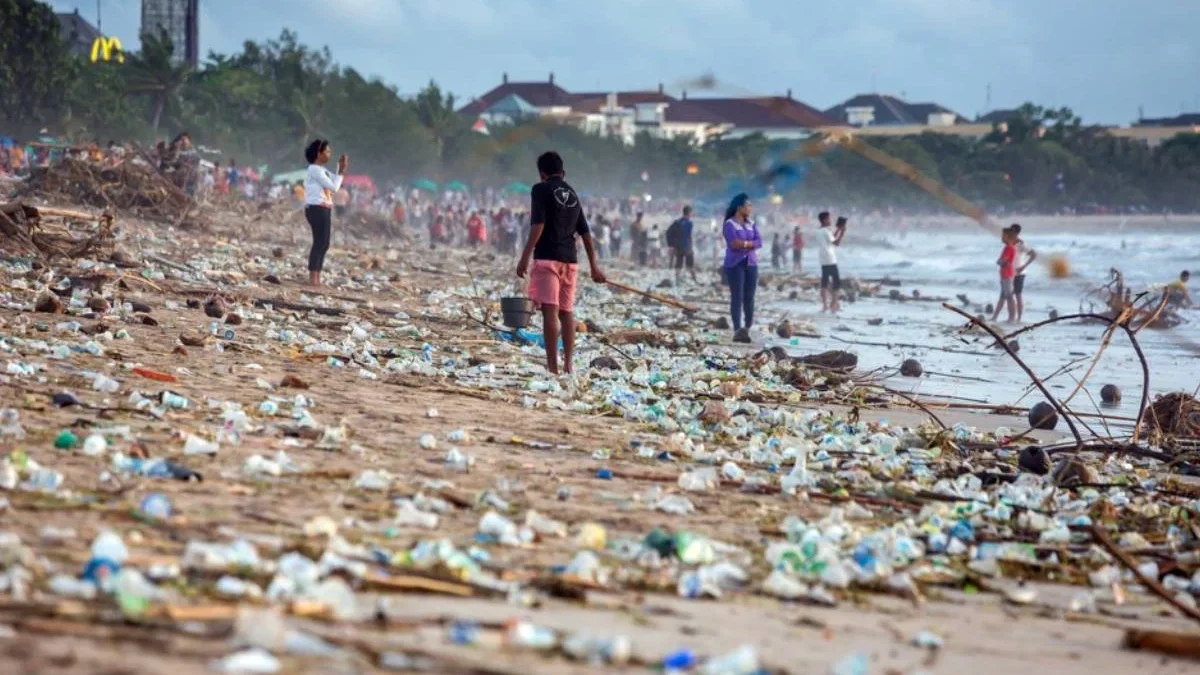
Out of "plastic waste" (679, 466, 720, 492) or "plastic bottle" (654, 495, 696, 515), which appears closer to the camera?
"plastic bottle" (654, 495, 696, 515)

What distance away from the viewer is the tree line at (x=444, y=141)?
45.9 m

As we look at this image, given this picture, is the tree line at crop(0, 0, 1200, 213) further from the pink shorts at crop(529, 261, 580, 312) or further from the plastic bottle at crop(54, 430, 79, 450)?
the plastic bottle at crop(54, 430, 79, 450)

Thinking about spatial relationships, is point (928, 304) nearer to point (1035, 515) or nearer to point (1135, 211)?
point (1035, 515)

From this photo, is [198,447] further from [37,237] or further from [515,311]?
[37,237]

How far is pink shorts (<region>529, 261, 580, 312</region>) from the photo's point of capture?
28.3ft

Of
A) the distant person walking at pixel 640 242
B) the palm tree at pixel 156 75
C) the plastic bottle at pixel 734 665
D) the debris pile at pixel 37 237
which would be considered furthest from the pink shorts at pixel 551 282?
the palm tree at pixel 156 75

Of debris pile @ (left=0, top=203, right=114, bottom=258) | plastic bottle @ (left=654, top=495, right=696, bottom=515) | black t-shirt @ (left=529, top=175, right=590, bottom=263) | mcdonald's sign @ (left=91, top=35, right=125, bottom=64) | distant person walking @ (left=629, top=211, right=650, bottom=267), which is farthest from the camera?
mcdonald's sign @ (left=91, top=35, right=125, bottom=64)

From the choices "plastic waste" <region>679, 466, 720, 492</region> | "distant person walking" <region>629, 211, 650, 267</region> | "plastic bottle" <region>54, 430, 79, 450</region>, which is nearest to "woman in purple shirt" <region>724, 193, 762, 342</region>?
"plastic waste" <region>679, 466, 720, 492</region>

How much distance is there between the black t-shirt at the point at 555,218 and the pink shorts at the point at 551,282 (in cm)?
4

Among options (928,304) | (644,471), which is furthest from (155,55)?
(644,471)

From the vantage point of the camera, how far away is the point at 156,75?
55.2 metres

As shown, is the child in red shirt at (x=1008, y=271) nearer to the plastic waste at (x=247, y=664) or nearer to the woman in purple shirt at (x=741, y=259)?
the woman in purple shirt at (x=741, y=259)

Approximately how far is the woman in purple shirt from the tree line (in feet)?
15.9

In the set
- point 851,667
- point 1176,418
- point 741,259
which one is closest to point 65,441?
point 851,667
